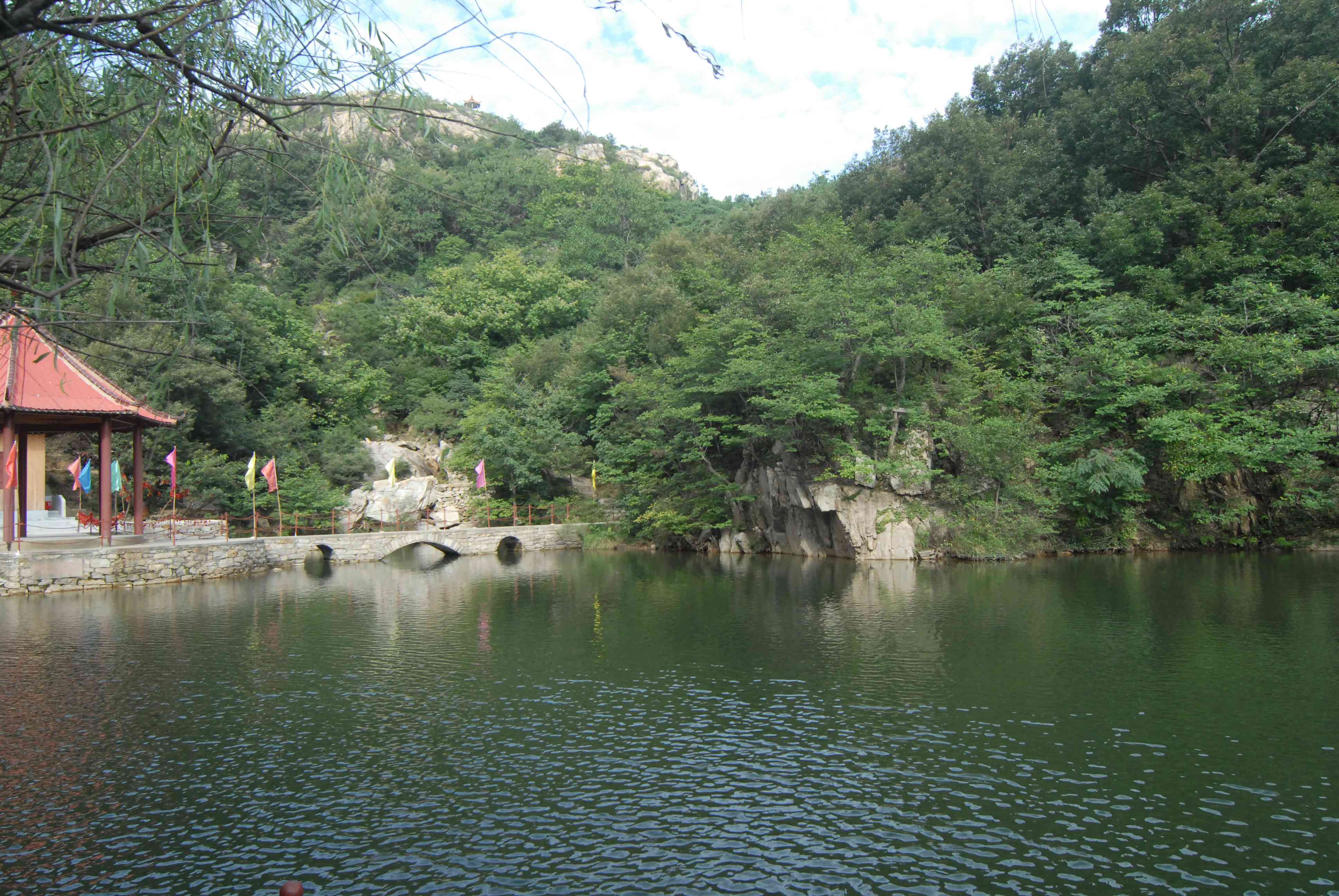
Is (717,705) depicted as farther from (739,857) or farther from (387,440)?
(387,440)

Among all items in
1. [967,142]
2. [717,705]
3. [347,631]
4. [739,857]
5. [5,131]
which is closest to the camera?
[5,131]

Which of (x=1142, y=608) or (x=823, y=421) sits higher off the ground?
(x=823, y=421)

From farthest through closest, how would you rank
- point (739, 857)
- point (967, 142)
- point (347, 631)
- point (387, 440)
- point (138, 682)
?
point (387, 440) → point (967, 142) → point (347, 631) → point (138, 682) → point (739, 857)

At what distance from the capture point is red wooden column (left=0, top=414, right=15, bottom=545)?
64.8 ft

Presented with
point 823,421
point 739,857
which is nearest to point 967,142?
point 823,421

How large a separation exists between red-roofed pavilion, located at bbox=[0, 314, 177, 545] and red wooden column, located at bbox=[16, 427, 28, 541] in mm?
19

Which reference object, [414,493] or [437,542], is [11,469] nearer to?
[437,542]

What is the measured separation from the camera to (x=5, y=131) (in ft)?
14.3

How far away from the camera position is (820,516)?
26.7 meters

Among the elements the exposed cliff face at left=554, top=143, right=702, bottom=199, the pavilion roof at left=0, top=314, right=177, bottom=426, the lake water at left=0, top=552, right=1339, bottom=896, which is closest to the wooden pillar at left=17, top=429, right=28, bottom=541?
the pavilion roof at left=0, top=314, right=177, bottom=426

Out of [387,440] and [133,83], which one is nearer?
[133,83]

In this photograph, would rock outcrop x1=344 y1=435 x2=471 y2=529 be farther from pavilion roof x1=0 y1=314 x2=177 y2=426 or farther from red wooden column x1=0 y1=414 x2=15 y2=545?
red wooden column x1=0 y1=414 x2=15 y2=545

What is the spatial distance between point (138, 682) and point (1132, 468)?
2424 centimetres

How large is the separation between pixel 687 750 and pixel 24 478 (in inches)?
895
